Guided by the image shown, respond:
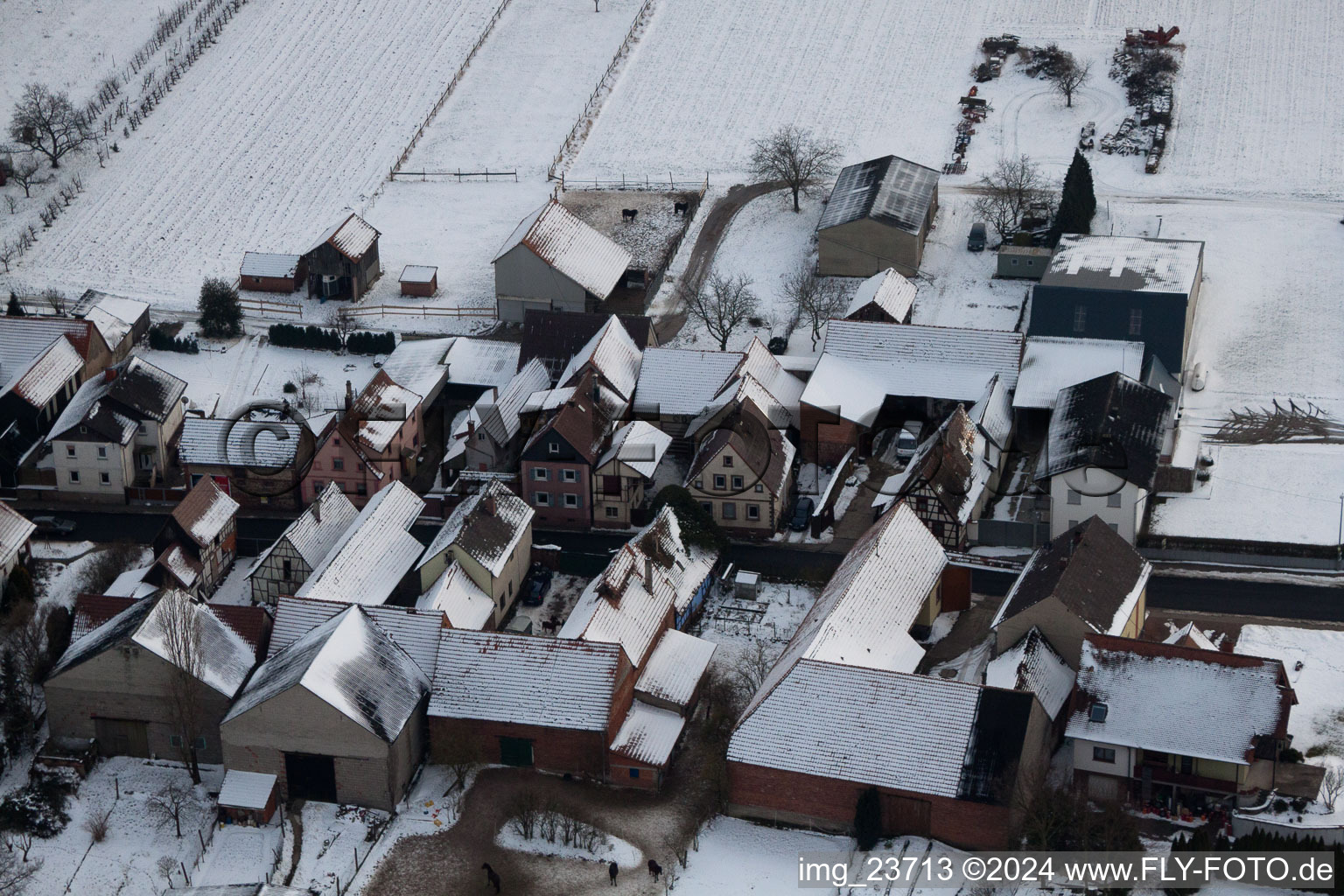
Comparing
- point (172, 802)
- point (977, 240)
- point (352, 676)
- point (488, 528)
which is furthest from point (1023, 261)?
point (172, 802)

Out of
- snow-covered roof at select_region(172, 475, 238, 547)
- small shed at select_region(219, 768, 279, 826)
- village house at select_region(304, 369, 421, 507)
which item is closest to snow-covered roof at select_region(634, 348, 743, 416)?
Answer: village house at select_region(304, 369, 421, 507)

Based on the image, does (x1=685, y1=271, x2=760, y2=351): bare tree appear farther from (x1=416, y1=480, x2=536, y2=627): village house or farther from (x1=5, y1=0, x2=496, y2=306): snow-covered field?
(x1=5, y1=0, x2=496, y2=306): snow-covered field

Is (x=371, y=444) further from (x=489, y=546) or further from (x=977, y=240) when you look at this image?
(x=977, y=240)

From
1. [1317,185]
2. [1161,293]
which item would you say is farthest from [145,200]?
[1317,185]

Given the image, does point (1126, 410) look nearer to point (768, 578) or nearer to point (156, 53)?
point (768, 578)

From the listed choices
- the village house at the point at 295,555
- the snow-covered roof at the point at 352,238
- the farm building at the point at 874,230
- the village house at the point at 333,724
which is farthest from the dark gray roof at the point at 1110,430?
the snow-covered roof at the point at 352,238

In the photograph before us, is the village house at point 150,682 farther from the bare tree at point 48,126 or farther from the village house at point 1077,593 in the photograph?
the bare tree at point 48,126
